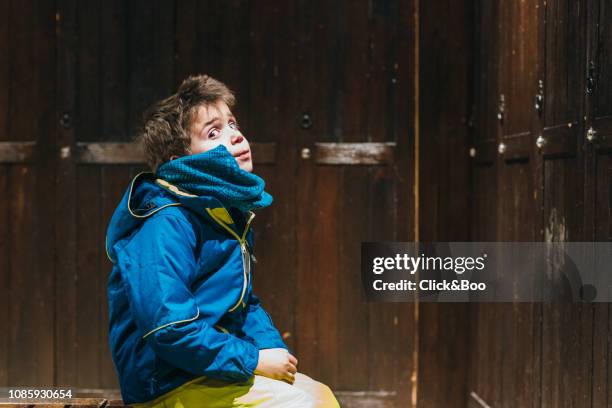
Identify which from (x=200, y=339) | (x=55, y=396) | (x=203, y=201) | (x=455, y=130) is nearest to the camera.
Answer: (x=200, y=339)

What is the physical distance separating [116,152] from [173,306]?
2.45m

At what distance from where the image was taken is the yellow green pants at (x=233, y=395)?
2.03m

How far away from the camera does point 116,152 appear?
13.9ft

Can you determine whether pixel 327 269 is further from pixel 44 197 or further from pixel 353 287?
pixel 44 197

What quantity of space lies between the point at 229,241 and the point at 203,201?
0.41ft

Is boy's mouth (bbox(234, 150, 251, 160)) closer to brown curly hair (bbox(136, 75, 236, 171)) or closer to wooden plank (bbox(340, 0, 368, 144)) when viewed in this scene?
brown curly hair (bbox(136, 75, 236, 171))

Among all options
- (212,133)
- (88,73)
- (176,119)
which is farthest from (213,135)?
(88,73)

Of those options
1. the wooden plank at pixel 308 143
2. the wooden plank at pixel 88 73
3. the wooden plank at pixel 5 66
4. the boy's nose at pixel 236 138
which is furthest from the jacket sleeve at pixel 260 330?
the wooden plank at pixel 5 66

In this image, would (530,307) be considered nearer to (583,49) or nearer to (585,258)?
(585,258)

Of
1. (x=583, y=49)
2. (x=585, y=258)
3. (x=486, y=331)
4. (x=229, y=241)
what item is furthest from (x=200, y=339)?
(x=486, y=331)

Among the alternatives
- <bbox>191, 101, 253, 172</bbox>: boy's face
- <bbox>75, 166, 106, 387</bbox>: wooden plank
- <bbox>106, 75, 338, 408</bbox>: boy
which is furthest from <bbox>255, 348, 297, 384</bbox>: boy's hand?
<bbox>75, 166, 106, 387</bbox>: wooden plank

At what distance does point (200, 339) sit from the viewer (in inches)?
76.2

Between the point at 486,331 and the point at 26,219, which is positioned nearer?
the point at 486,331

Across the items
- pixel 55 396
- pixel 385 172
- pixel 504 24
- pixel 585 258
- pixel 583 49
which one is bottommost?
pixel 55 396
